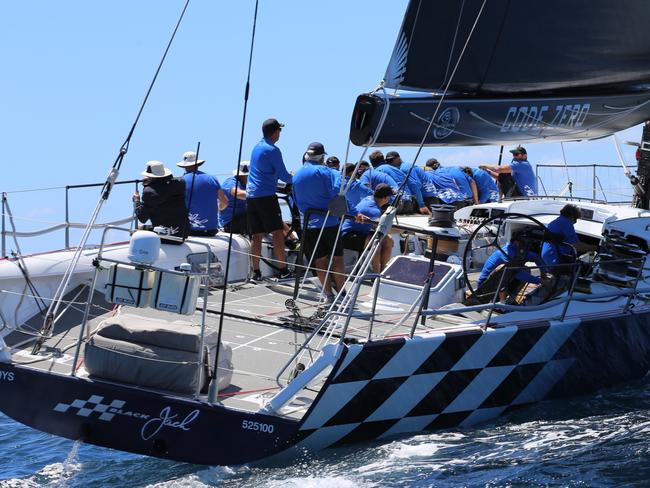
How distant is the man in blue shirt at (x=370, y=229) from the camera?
9.73 m

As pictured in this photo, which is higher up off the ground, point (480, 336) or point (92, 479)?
point (480, 336)

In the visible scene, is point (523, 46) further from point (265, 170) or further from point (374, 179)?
point (374, 179)

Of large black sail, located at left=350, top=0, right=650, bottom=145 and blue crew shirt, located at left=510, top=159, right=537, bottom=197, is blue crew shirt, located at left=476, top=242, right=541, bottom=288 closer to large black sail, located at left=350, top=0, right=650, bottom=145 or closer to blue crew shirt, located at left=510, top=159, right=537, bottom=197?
large black sail, located at left=350, top=0, right=650, bottom=145

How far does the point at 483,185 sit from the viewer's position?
13812 mm

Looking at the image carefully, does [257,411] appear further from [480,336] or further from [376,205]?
[376,205]

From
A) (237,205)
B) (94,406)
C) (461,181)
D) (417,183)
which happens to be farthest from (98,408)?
(461,181)

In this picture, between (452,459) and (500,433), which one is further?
(500,433)

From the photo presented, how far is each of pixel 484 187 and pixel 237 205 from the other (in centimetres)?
417

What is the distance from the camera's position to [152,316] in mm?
8586

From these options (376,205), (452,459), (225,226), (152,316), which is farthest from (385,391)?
(225,226)

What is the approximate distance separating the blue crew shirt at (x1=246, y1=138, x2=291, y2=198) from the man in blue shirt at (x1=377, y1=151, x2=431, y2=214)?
7.20 ft

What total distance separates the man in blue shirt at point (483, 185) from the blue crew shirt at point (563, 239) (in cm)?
481

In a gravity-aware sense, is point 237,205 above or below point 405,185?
below

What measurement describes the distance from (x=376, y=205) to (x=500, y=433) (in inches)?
111
